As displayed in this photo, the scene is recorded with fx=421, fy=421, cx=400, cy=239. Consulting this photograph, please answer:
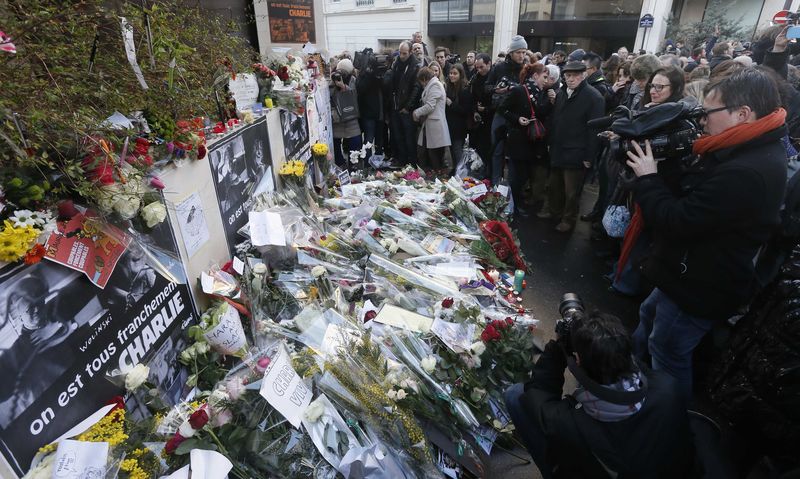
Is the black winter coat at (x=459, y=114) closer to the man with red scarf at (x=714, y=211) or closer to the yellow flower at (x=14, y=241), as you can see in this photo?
the man with red scarf at (x=714, y=211)

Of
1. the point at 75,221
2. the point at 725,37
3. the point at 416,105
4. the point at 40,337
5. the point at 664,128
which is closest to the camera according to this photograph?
the point at 40,337

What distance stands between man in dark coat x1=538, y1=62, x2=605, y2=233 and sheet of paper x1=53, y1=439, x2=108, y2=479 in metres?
4.42

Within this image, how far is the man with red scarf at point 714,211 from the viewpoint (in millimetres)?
1832

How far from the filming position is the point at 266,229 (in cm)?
286

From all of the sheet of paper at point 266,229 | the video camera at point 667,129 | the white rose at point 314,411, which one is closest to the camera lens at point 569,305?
the video camera at point 667,129

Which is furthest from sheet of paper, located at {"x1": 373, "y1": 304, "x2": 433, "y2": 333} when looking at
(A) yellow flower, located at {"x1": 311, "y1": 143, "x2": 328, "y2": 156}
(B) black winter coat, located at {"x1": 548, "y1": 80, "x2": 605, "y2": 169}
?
(B) black winter coat, located at {"x1": 548, "y1": 80, "x2": 605, "y2": 169}

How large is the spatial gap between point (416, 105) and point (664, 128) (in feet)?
14.1

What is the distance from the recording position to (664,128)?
7.46 ft

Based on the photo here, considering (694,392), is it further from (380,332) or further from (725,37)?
(725,37)

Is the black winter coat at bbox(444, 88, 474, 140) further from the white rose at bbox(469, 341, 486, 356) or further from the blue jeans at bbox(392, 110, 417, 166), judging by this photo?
the white rose at bbox(469, 341, 486, 356)

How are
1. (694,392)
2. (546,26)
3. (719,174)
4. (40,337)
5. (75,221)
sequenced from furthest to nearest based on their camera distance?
(546,26), (694,392), (719,174), (75,221), (40,337)

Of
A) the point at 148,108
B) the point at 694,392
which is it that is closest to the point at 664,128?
the point at 694,392

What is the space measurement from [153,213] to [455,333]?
1598mm

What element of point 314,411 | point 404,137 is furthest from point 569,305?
A: point 404,137
